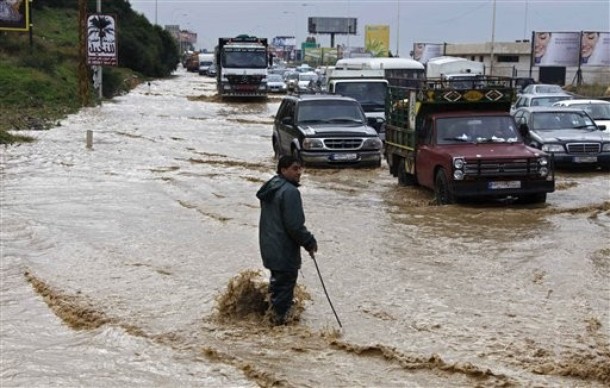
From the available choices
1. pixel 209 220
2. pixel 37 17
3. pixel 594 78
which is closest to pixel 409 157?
pixel 209 220

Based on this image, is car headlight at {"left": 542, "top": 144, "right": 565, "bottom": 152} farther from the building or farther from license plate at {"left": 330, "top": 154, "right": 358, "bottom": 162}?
the building

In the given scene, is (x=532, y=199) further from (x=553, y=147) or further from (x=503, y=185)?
(x=553, y=147)

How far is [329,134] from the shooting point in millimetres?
20266

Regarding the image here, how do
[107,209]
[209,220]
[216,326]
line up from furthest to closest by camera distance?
[107,209] < [209,220] < [216,326]

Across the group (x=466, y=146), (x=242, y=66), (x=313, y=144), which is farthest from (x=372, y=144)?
(x=242, y=66)

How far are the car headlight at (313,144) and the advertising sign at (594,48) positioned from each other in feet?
168

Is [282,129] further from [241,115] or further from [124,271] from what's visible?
[241,115]

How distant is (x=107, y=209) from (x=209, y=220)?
221 cm

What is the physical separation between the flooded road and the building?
50204 mm

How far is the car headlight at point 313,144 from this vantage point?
20.2 m

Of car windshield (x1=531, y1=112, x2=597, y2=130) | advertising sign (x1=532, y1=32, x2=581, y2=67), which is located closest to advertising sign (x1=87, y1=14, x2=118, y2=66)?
car windshield (x1=531, y1=112, x2=597, y2=130)

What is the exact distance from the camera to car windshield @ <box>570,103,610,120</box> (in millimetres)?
24859

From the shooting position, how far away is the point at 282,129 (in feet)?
73.0

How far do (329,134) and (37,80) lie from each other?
91.6 ft
